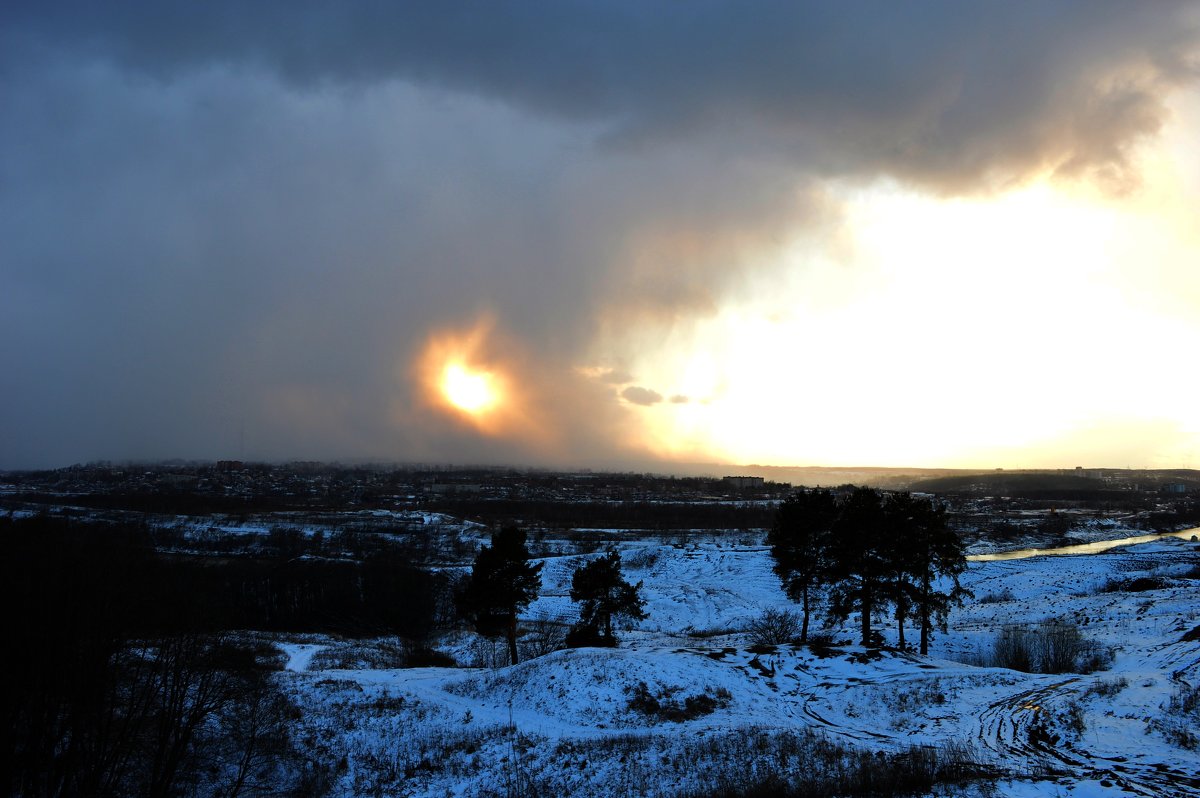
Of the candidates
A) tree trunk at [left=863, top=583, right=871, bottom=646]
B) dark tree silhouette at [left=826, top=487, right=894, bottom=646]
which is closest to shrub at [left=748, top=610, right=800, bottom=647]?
tree trunk at [left=863, top=583, right=871, bottom=646]

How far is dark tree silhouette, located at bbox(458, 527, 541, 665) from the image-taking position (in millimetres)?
33312

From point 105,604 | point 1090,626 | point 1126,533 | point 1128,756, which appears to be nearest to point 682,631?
point 1090,626

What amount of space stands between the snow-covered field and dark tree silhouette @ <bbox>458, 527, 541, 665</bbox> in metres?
3.52

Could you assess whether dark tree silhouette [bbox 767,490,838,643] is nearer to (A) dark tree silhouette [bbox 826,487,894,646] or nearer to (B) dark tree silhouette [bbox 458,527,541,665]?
(A) dark tree silhouette [bbox 826,487,894,646]

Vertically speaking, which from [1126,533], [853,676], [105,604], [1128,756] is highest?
[105,604]

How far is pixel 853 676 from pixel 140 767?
2499 centimetres

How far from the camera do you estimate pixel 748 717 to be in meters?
21.9

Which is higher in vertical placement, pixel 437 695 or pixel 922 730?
pixel 922 730

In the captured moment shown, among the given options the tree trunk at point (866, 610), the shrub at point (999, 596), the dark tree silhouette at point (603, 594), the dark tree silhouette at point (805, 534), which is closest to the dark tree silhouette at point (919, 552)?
the tree trunk at point (866, 610)

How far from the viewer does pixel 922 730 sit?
1880cm

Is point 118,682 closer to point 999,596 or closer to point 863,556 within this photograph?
point 863,556

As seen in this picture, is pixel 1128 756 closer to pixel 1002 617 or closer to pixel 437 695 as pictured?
pixel 437 695

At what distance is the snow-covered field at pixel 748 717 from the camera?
15469 mm

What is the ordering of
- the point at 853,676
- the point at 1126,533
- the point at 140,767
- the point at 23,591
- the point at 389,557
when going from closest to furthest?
the point at 23,591 < the point at 140,767 < the point at 853,676 < the point at 389,557 < the point at 1126,533
